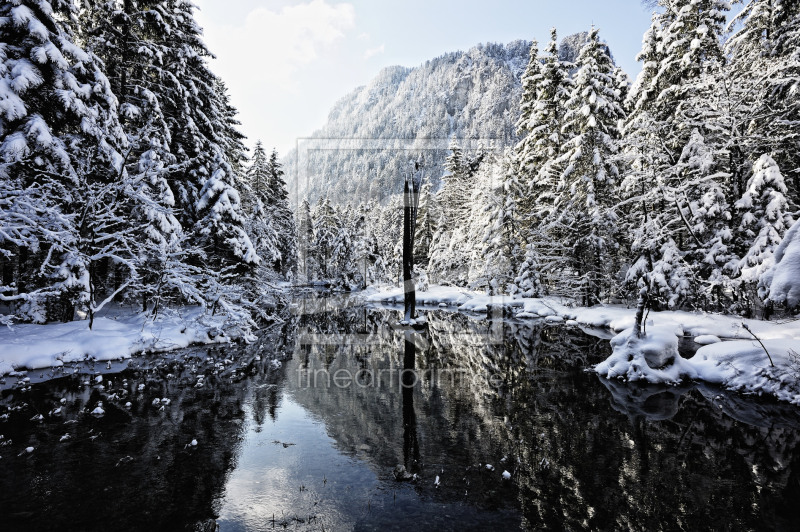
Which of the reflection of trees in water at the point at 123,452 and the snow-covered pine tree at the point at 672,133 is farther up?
the snow-covered pine tree at the point at 672,133

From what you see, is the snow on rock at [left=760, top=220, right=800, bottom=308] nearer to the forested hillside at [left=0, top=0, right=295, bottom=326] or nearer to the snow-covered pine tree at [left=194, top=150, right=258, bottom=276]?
the forested hillside at [left=0, top=0, right=295, bottom=326]

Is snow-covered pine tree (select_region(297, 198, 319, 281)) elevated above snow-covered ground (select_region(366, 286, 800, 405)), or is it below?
above

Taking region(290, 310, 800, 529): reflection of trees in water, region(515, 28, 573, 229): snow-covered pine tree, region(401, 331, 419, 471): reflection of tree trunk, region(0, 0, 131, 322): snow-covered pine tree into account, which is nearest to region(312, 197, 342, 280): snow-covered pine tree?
region(515, 28, 573, 229): snow-covered pine tree

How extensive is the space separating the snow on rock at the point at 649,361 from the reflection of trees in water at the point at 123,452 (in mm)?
10402

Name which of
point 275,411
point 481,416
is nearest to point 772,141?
point 481,416

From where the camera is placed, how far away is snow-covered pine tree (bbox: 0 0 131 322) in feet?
40.0

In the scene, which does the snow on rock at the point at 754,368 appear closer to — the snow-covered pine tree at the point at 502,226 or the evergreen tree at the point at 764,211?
Answer: the evergreen tree at the point at 764,211

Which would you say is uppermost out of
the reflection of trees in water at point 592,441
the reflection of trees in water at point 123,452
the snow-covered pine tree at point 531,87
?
the snow-covered pine tree at point 531,87

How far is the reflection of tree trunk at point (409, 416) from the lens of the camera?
707 cm

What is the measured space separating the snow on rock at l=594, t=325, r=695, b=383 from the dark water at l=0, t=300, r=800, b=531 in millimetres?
644

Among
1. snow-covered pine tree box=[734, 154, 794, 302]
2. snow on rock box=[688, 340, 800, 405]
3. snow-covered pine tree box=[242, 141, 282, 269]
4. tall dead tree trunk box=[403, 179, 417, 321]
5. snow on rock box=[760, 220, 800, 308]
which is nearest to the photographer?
snow on rock box=[760, 220, 800, 308]

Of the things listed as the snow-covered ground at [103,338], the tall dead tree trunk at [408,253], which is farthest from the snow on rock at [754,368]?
the snow-covered ground at [103,338]

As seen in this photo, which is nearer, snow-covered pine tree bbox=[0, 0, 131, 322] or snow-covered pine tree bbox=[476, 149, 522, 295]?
snow-covered pine tree bbox=[0, 0, 131, 322]

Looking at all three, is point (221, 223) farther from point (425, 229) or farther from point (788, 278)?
point (425, 229)
